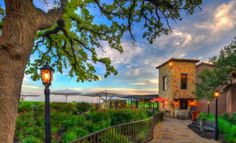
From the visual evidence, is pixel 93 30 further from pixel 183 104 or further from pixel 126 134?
pixel 183 104

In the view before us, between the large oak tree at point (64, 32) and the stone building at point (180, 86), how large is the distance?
1825cm

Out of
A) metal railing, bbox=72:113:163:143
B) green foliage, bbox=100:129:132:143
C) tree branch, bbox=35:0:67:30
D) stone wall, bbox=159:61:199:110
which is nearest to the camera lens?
tree branch, bbox=35:0:67:30

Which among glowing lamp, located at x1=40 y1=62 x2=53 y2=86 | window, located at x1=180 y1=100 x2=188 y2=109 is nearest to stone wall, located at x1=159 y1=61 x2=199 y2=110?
window, located at x1=180 y1=100 x2=188 y2=109

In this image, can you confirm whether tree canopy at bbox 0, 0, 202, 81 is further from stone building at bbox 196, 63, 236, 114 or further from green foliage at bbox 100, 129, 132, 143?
stone building at bbox 196, 63, 236, 114

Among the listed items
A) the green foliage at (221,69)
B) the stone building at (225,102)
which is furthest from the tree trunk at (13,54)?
the stone building at (225,102)

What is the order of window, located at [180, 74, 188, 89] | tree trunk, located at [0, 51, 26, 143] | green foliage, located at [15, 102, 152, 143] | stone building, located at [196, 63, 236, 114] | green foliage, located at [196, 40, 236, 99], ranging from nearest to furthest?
tree trunk, located at [0, 51, 26, 143] < green foliage, located at [15, 102, 152, 143] < green foliage, located at [196, 40, 236, 99] < stone building, located at [196, 63, 236, 114] < window, located at [180, 74, 188, 89]

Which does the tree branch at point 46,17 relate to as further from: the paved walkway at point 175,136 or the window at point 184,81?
the window at point 184,81

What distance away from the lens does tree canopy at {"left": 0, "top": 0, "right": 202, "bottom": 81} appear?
344 inches

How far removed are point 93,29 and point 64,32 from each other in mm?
3457

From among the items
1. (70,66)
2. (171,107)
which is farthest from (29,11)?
(171,107)

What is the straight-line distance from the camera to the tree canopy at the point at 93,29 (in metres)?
8.75

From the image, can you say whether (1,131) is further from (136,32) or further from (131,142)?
(136,32)

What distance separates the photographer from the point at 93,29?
12945 mm

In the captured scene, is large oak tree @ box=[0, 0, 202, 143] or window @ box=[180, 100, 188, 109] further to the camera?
window @ box=[180, 100, 188, 109]
